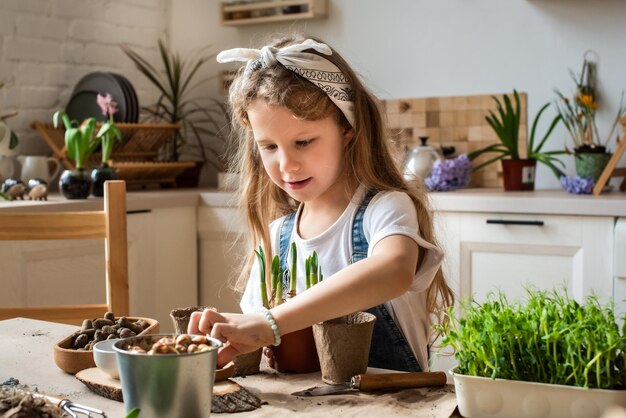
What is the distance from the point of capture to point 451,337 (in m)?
0.91

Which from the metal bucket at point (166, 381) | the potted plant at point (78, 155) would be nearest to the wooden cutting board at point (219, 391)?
the metal bucket at point (166, 381)

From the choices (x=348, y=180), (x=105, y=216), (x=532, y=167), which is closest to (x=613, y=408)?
(x=348, y=180)

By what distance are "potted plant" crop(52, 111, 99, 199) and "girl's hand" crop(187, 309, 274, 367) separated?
5.96 ft

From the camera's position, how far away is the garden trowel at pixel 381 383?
1.01 metres

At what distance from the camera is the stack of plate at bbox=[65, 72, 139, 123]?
3.17 m

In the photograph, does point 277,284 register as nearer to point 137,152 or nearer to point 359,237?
point 359,237

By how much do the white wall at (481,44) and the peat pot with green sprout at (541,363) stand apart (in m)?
2.27

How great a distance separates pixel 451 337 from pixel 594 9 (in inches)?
93.1

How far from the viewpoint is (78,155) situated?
2.84 meters

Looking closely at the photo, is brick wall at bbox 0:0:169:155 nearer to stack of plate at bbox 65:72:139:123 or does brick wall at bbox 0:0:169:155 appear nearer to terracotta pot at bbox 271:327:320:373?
stack of plate at bbox 65:72:139:123

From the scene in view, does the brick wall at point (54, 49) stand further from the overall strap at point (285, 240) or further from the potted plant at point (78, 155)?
the overall strap at point (285, 240)

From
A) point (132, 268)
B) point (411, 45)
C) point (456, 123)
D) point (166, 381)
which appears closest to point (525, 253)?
point (456, 123)

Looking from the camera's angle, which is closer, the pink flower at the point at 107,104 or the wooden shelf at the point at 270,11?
the pink flower at the point at 107,104

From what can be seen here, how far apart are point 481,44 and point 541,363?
8.06ft
